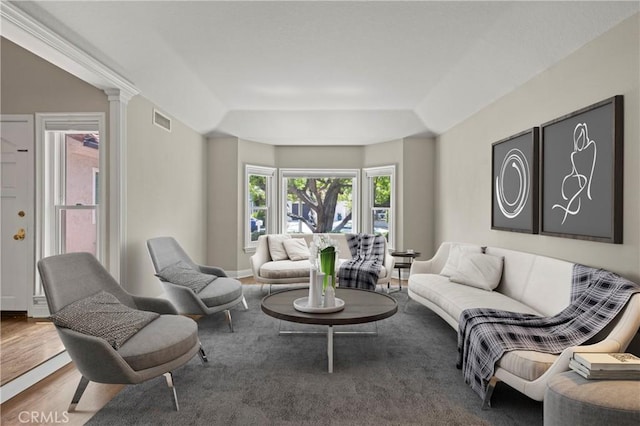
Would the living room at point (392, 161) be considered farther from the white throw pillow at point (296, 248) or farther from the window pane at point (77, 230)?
the white throw pillow at point (296, 248)

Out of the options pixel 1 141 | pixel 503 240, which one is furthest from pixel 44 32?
pixel 503 240

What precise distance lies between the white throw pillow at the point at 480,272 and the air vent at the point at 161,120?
3.86 metres

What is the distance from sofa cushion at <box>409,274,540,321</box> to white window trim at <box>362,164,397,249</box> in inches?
97.0

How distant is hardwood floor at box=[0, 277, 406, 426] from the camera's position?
2145mm

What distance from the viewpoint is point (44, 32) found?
Answer: 2557 millimetres

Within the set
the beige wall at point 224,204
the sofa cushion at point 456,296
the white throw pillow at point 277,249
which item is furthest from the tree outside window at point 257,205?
the sofa cushion at point 456,296

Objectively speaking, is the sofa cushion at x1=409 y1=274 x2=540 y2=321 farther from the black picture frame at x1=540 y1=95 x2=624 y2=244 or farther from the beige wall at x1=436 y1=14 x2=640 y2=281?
the black picture frame at x1=540 y1=95 x2=624 y2=244

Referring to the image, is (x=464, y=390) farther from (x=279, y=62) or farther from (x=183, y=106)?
(x=183, y=106)

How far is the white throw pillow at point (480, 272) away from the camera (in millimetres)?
3559

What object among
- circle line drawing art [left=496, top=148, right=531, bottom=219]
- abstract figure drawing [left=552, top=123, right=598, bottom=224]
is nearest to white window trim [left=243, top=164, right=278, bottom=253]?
circle line drawing art [left=496, top=148, right=531, bottom=219]

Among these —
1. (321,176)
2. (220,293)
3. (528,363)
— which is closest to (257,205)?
(321,176)

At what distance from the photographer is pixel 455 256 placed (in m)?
4.16

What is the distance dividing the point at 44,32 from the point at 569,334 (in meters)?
4.05

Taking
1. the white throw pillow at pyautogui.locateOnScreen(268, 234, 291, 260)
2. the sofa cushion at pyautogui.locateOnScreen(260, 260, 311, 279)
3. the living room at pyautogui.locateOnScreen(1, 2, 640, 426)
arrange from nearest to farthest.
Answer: the living room at pyautogui.locateOnScreen(1, 2, 640, 426)
the sofa cushion at pyautogui.locateOnScreen(260, 260, 311, 279)
the white throw pillow at pyautogui.locateOnScreen(268, 234, 291, 260)
